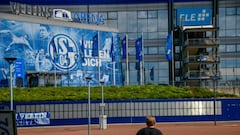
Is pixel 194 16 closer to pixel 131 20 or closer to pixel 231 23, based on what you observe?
A: pixel 231 23

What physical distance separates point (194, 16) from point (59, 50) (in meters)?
21.3

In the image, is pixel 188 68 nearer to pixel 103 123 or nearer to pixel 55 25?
pixel 55 25

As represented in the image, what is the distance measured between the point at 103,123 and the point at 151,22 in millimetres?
45009

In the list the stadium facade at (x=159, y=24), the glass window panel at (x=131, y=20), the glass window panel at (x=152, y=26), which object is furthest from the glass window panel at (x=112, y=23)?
the glass window panel at (x=152, y=26)

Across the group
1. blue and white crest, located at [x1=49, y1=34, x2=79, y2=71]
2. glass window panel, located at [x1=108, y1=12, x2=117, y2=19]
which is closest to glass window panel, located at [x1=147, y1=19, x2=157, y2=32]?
glass window panel, located at [x1=108, y1=12, x2=117, y2=19]

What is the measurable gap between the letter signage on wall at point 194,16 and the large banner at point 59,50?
10.8 meters

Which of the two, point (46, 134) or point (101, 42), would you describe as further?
point (101, 42)

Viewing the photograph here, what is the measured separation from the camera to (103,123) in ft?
136

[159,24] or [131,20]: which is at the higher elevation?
[131,20]

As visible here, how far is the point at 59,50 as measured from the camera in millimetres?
73562

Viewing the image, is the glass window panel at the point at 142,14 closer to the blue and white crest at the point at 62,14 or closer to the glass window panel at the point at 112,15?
the glass window panel at the point at 112,15

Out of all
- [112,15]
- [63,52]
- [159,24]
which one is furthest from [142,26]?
[63,52]

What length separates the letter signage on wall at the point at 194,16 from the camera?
259 feet

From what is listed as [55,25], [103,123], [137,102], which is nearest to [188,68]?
[55,25]
